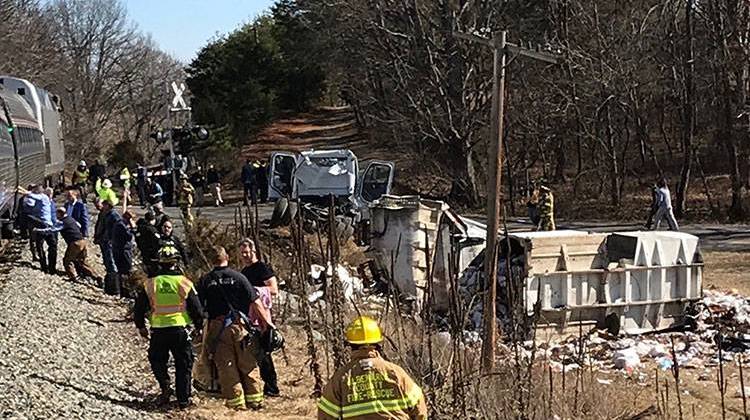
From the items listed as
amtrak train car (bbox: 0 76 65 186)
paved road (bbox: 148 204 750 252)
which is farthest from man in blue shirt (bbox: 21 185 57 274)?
amtrak train car (bbox: 0 76 65 186)

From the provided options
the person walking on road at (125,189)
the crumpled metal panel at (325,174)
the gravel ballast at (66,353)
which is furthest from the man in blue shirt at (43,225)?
the crumpled metal panel at (325,174)

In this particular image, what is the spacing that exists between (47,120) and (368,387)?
3120 centimetres

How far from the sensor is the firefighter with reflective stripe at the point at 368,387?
6.21 meters

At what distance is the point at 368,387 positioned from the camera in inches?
245

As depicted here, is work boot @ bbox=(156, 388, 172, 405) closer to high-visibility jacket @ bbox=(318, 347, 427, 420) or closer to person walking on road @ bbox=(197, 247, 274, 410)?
person walking on road @ bbox=(197, 247, 274, 410)

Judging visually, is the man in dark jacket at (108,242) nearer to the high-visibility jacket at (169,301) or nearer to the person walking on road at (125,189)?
Result: the person walking on road at (125,189)

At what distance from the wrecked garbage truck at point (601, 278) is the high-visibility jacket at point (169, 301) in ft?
26.5

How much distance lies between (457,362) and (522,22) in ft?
116

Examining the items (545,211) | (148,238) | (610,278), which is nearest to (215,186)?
(545,211)

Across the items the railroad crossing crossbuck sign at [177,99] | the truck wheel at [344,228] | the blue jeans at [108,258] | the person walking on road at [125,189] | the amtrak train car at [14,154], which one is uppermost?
the railroad crossing crossbuck sign at [177,99]

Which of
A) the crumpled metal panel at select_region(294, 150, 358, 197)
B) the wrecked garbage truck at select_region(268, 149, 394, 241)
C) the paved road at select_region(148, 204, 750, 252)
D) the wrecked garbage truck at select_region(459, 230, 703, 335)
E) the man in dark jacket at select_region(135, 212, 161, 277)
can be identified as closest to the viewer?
the man in dark jacket at select_region(135, 212, 161, 277)

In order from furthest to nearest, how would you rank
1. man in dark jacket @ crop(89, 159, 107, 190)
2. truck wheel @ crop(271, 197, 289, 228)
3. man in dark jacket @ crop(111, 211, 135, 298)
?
man in dark jacket @ crop(89, 159, 107, 190), truck wheel @ crop(271, 197, 289, 228), man in dark jacket @ crop(111, 211, 135, 298)

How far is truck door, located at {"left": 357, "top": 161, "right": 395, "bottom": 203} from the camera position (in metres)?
27.7

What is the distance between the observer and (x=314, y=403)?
1137 centimetres
